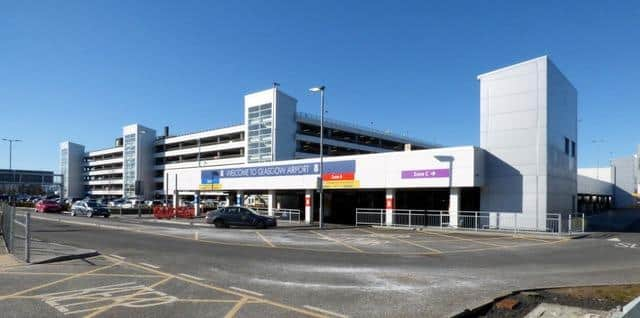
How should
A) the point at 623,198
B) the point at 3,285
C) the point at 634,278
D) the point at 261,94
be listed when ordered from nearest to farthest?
1. the point at 3,285
2. the point at 634,278
3. the point at 261,94
4. the point at 623,198

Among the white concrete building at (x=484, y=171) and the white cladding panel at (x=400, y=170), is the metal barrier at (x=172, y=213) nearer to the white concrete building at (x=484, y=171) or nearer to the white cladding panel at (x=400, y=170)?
the white concrete building at (x=484, y=171)

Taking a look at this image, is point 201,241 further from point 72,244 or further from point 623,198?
point 623,198

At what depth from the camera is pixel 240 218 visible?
2873 centimetres

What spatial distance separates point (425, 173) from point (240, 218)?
12.2m

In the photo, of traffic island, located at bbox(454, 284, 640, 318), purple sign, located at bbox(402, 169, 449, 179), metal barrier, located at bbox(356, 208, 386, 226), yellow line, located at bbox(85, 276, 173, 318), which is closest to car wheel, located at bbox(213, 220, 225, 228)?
→ metal barrier, located at bbox(356, 208, 386, 226)

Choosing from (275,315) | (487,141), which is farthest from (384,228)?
(275,315)

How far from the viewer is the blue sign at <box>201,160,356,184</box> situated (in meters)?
34.4

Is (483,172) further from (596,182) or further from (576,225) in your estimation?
(596,182)

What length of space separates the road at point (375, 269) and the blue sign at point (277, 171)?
1359cm

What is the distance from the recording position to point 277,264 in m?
13.2

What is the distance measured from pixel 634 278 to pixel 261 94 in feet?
216

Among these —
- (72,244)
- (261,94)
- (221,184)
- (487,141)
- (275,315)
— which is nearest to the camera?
(275,315)

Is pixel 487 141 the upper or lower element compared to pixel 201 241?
upper

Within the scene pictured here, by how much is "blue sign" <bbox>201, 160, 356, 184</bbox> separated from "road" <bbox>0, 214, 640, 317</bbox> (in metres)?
13.6
